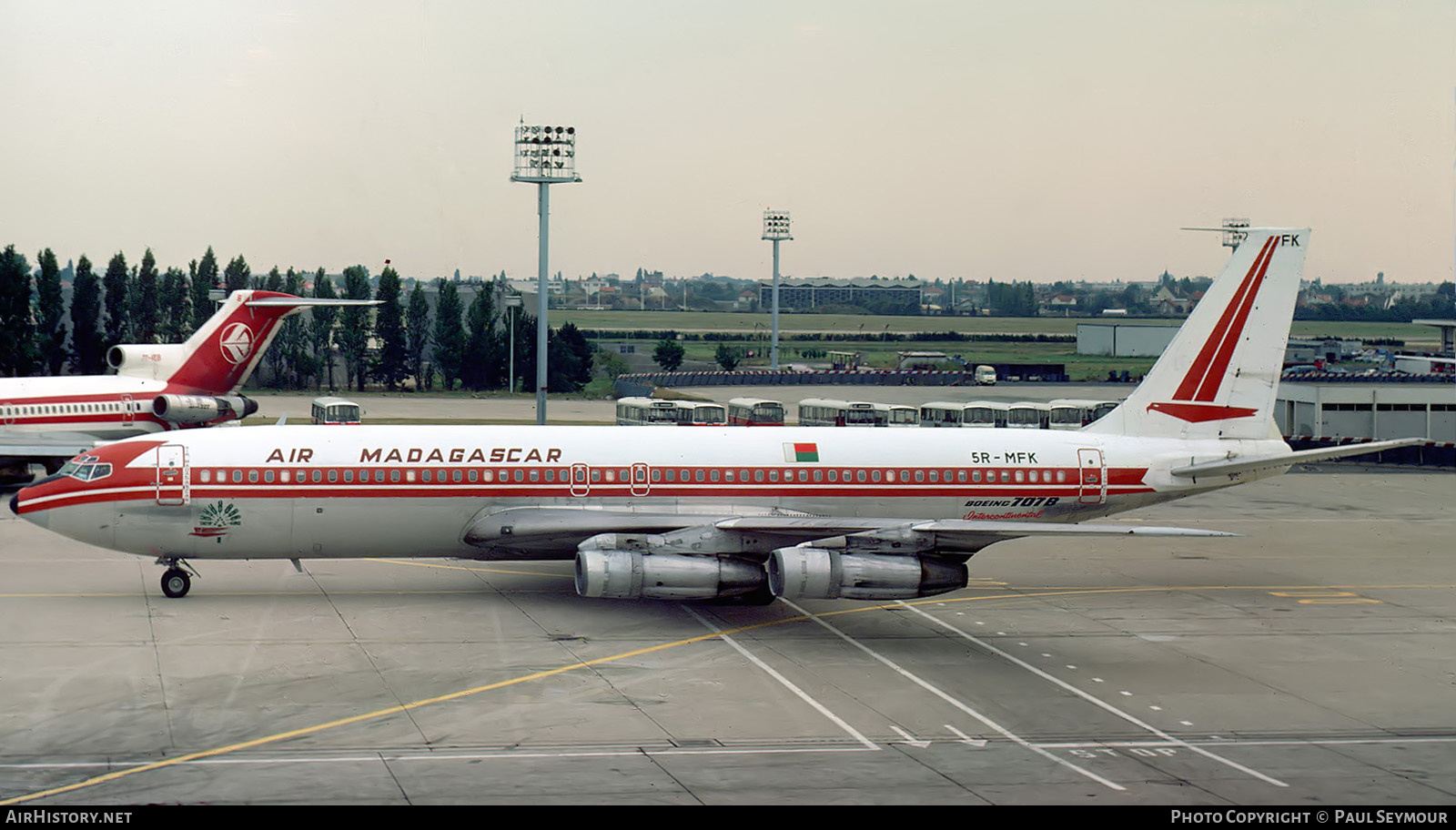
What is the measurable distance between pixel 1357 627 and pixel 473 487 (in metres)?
23.1

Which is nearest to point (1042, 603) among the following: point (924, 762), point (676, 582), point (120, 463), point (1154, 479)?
point (1154, 479)

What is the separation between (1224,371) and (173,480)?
29.6m

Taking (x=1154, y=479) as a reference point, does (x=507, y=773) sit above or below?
below

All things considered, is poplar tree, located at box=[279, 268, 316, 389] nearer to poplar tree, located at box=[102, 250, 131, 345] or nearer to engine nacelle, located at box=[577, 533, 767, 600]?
poplar tree, located at box=[102, 250, 131, 345]

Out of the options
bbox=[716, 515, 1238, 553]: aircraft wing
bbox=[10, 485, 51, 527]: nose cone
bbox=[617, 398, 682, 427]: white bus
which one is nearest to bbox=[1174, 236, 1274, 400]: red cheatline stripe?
bbox=[716, 515, 1238, 553]: aircraft wing

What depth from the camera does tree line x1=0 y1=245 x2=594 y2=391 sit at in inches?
4722

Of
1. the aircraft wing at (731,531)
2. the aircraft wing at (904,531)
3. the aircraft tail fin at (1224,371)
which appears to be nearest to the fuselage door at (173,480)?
the aircraft wing at (731,531)

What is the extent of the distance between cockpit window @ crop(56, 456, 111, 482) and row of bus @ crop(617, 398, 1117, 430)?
3458 centimetres

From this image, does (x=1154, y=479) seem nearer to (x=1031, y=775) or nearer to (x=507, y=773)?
(x=1031, y=775)

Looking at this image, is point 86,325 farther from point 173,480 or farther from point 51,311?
point 173,480

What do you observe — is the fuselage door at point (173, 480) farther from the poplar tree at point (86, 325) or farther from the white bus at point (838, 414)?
the poplar tree at point (86, 325)

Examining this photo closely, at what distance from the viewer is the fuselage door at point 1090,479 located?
38656 mm

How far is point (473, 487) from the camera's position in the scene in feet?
115

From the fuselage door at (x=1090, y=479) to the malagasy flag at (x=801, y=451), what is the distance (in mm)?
7846
